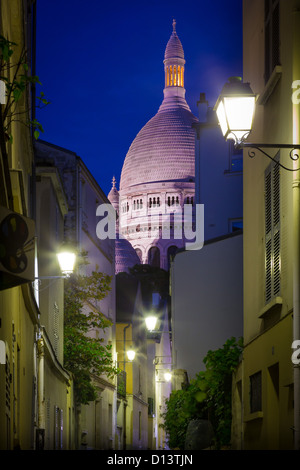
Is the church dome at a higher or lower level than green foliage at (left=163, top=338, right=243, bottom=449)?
higher

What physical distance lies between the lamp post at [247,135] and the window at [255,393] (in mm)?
3171

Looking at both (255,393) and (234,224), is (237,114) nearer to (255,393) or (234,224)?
(255,393)

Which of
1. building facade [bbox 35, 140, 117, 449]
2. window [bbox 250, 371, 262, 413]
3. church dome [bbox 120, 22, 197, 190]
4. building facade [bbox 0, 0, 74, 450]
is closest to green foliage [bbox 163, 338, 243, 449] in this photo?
window [bbox 250, 371, 262, 413]

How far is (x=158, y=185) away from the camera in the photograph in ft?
577

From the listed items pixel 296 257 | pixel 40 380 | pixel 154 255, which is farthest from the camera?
pixel 154 255

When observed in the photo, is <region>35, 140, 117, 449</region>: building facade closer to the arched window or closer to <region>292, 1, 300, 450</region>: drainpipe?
<region>292, 1, 300, 450</region>: drainpipe

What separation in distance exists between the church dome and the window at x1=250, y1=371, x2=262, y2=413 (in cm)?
15827

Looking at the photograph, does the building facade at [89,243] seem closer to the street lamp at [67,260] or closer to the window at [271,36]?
the street lamp at [67,260]

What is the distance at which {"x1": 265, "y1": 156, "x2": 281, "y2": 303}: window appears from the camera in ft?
35.1

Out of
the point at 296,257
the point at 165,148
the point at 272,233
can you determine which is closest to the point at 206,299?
the point at 272,233

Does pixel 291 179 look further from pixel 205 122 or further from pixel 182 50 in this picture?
pixel 182 50

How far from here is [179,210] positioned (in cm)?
17112

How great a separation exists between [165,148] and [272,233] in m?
168

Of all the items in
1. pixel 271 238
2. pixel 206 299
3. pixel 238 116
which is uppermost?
pixel 206 299
